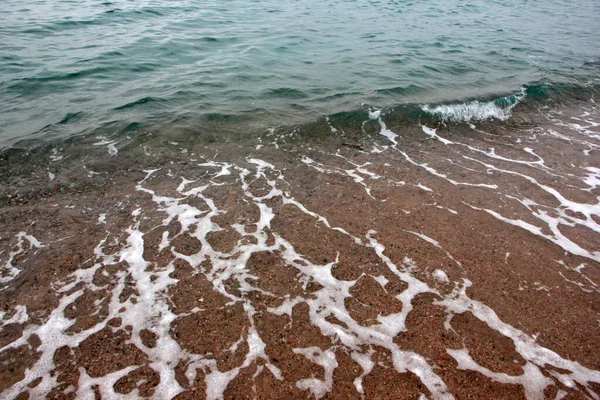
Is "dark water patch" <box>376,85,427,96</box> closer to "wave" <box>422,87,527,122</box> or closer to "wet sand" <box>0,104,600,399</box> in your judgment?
"wave" <box>422,87,527,122</box>

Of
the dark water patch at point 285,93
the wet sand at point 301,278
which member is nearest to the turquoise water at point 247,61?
the dark water patch at point 285,93

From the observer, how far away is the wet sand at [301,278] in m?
4.20

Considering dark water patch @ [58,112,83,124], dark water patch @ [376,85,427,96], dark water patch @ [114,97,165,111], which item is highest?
dark water patch @ [376,85,427,96]

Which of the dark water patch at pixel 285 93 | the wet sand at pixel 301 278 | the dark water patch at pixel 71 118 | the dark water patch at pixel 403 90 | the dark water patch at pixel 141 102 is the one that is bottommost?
the wet sand at pixel 301 278

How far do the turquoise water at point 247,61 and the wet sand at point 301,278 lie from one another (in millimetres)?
3478

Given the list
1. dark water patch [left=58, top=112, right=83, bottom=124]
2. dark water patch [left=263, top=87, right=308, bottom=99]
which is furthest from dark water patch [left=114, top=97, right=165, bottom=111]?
dark water patch [left=263, top=87, right=308, bottom=99]

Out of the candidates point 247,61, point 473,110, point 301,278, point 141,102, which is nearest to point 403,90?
point 473,110

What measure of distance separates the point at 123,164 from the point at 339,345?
22.8ft

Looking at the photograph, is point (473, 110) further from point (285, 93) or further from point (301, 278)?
point (301, 278)

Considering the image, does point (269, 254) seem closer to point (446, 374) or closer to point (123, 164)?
point (446, 374)

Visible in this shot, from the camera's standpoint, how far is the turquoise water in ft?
38.2

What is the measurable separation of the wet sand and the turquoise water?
348cm

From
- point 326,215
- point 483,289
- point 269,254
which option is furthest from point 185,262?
point 483,289

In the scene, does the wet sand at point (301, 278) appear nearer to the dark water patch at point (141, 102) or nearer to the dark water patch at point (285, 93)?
the dark water patch at point (141, 102)
